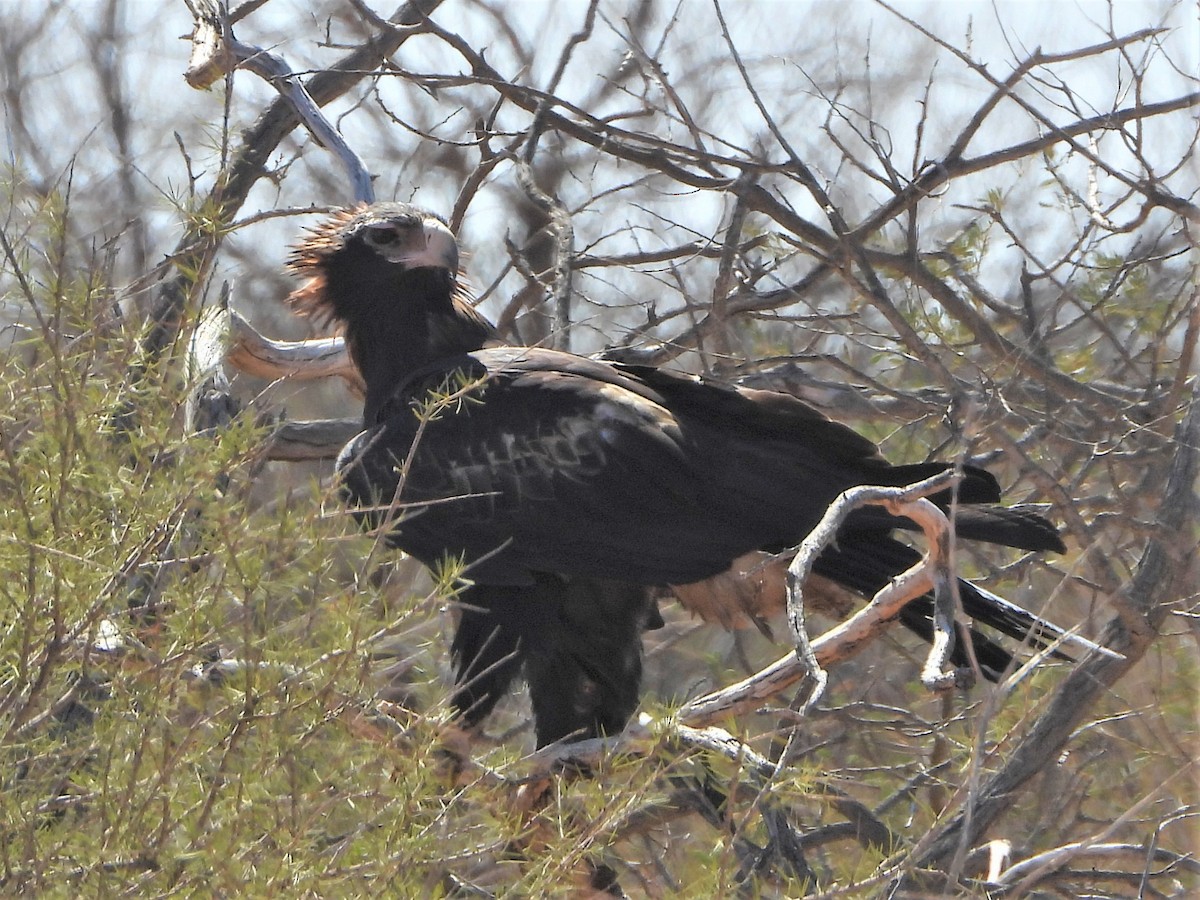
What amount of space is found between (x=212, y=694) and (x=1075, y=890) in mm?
2375

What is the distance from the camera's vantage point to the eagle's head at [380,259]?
15.9ft

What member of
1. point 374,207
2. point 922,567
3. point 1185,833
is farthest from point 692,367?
point 922,567

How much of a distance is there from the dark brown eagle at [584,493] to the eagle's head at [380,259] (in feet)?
1.42

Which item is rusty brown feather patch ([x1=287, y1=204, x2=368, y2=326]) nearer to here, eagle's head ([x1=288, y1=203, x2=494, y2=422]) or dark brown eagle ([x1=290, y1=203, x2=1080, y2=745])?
eagle's head ([x1=288, y1=203, x2=494, y2=422])

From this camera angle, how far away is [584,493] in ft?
14.1

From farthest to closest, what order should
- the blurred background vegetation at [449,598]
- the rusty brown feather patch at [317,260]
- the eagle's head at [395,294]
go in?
the rusty brown feather patch at [317,260]
the eagle's head at [395,294]
the blurred background vegetation at [449,598]

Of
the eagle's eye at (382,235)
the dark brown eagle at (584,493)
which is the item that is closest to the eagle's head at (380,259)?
the eagle's eye at (382,235)

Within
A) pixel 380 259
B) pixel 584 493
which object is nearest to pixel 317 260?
pixel 380 259

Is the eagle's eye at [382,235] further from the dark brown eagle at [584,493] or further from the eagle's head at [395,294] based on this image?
the dark brown eagle at [584,493]

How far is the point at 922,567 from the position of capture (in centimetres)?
285

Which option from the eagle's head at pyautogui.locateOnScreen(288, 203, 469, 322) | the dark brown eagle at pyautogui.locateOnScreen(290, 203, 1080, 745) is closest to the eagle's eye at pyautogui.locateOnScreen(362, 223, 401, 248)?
the eagle's head at pyautogui.locateOnScreen(288, 203, 469, 322)

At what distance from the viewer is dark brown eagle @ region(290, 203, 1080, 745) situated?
419 centimetres

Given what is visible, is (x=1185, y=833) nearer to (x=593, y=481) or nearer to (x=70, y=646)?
(x=593, y=481)

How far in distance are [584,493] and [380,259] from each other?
1.14m
